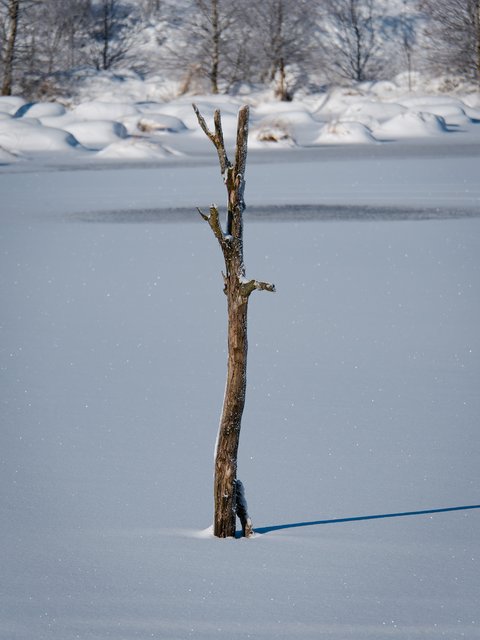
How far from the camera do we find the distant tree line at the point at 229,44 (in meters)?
46.3

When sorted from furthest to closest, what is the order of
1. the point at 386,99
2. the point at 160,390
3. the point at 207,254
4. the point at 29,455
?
1. the point at 386,99
2. the point at 207,254
3. the point at 160,390
4. the point at 29,455

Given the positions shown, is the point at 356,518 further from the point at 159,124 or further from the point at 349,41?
the point at 349,41

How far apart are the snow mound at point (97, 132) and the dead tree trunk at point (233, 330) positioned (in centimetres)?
2488

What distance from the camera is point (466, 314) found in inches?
349

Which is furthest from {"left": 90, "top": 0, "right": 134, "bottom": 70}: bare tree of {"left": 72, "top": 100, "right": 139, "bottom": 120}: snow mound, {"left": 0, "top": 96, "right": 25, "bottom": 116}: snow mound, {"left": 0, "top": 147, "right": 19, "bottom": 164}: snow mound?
{"left": 0, "top": 147, "right": 19, "bottom": 164}: snow mound

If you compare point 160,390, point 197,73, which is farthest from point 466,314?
point 197,73

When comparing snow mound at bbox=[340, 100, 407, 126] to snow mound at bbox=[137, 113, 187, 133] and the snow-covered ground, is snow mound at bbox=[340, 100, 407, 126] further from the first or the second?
the snow-covered ground

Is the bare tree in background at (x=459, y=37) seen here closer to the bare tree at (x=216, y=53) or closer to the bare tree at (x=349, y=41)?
the bare tree at (x=349, y=41)

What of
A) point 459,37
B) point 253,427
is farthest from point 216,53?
point 253,427

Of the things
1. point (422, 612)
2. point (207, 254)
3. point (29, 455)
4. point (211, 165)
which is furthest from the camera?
point (211, 165)

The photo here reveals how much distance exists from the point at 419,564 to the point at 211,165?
61.8 ft

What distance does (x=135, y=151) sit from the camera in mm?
25172

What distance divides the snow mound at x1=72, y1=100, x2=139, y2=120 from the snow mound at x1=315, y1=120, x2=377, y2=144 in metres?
8.25

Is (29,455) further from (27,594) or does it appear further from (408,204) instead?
(408,204)
